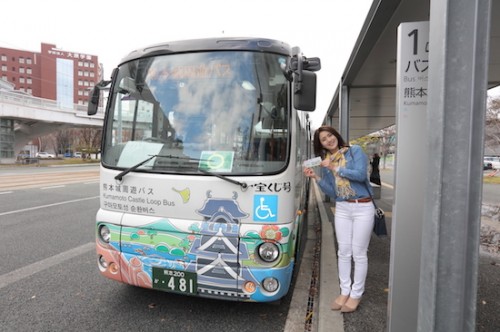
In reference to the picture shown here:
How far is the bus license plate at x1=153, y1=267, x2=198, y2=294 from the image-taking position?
2.79 metres

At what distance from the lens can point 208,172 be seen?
2.81 metres

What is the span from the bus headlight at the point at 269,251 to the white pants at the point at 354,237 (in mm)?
764

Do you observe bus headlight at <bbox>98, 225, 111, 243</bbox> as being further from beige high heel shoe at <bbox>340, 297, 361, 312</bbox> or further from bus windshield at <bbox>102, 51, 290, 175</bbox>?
beige high heel shoe at <bbox>340, 297, 361, 312</bbox>

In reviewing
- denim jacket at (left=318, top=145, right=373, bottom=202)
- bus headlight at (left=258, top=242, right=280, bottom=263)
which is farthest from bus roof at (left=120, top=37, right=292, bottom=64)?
bus headlight at (left=258, top=242, right=280, bottom=263)

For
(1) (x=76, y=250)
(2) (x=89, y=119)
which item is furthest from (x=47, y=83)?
(1) (x=76, y=250)

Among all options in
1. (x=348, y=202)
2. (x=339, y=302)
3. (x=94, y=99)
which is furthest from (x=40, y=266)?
(x=348, y=202)

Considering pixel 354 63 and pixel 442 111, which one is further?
pixel 354 63

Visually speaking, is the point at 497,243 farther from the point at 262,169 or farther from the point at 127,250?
the point at 127,250

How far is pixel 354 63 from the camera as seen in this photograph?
6.07 metres

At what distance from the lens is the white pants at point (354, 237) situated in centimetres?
297

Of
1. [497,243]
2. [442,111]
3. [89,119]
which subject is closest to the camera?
[442,111]

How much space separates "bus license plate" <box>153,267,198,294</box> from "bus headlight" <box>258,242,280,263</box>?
63cm

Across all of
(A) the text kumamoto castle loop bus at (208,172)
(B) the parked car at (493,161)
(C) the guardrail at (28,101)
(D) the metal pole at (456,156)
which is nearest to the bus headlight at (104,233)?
(A) the text kumamoto castle loop bus at (208,172)

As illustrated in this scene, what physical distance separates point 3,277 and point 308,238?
493 centimetres
